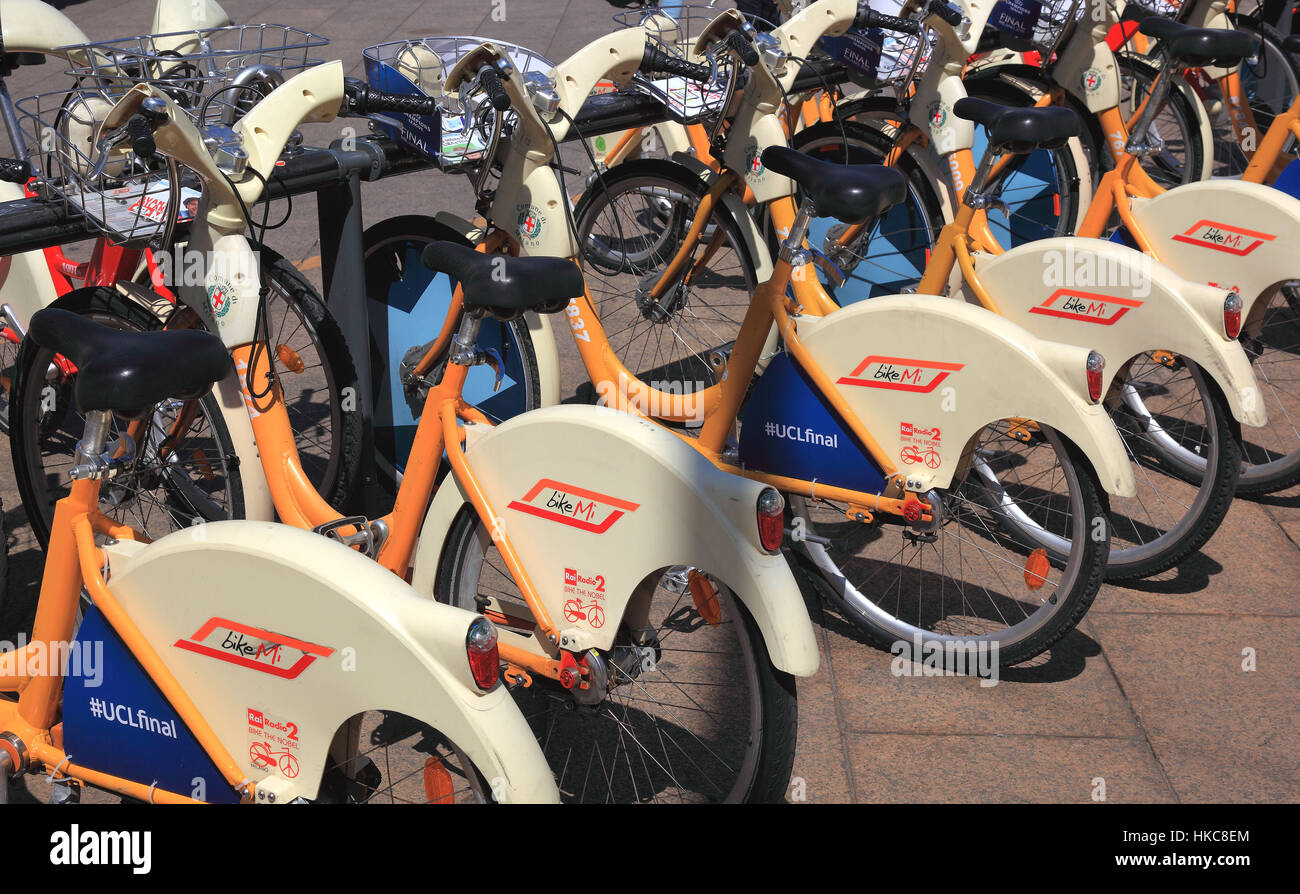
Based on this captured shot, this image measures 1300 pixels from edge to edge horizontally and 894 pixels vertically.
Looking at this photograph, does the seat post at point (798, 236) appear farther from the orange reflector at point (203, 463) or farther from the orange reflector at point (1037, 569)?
the orange reflector at point (203, 463)

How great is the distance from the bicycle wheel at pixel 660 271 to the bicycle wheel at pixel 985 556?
838mm

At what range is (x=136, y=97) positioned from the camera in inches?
106

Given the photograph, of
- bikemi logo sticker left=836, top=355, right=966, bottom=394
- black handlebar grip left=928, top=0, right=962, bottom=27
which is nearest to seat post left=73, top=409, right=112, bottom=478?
bikemi logo sticker left=836, top=355, right=966, bottom=394

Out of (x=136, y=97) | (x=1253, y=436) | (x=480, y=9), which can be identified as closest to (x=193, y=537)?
(x=136, y=97)

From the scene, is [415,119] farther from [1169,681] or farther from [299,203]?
[299,203]

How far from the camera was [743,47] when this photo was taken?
3.69m

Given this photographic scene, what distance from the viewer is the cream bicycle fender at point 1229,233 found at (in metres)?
3.96

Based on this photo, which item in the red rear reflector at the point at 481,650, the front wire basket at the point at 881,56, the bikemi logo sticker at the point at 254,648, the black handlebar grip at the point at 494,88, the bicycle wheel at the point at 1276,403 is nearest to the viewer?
the red rear reflector at the point at 481,650

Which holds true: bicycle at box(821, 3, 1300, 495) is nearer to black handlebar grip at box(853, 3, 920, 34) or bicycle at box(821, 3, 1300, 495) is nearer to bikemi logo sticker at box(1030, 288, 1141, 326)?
black handlebar grip at box(853, 3, 920, 34)

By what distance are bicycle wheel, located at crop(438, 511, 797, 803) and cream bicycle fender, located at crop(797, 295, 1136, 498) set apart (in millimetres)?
744

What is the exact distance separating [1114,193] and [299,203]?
15.2 ft

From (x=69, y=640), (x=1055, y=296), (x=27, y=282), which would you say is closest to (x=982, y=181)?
(x=1055, y=296)

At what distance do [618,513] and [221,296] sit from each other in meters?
1.14
